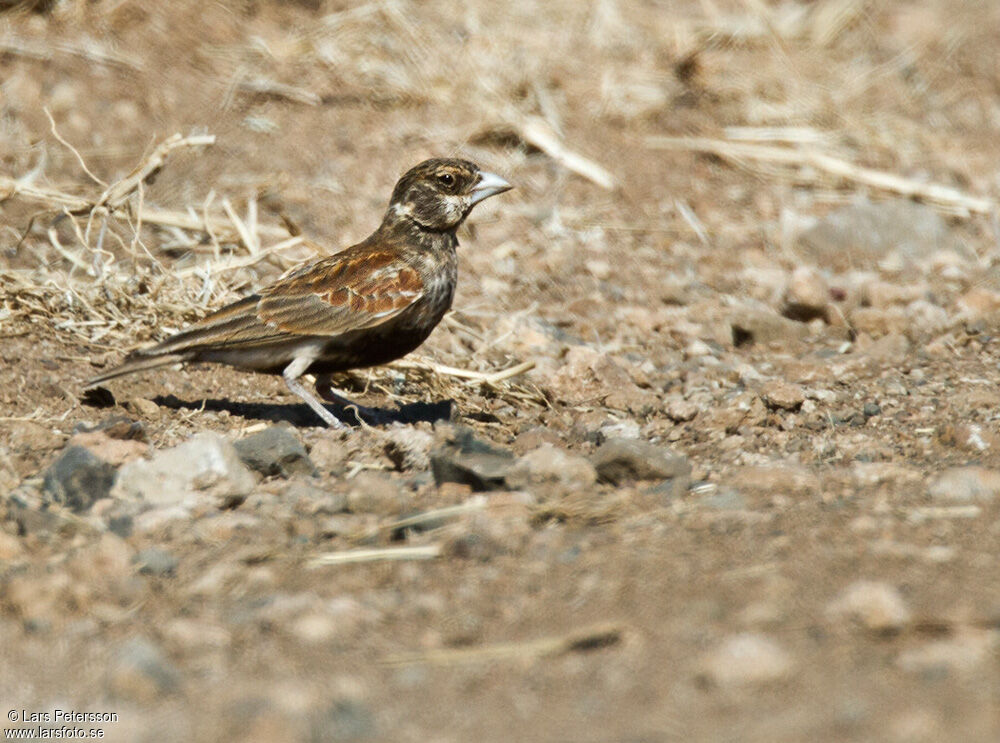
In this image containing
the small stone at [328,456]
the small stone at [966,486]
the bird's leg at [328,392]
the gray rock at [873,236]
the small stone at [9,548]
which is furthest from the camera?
the gray rock at [873,236]

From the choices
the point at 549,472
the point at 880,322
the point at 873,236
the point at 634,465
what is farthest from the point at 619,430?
the point at 873,236

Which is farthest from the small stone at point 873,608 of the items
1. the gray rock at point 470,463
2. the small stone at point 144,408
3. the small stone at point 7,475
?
the small stone at point 144,408

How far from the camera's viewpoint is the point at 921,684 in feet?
10.3

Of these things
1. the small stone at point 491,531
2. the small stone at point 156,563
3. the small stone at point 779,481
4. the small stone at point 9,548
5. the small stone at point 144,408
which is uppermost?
the small stone at point 779,481

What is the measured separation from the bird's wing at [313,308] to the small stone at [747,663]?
3151mm

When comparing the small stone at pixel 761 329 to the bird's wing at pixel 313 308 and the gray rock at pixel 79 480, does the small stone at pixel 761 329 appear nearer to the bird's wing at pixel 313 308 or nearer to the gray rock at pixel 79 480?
the bird's wing at pixel 313 308

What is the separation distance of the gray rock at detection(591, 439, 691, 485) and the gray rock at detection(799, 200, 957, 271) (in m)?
4.57

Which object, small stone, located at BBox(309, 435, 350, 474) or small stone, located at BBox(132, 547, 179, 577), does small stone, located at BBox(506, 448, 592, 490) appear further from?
small stone, located at BBox(132, 547, 179, 577)

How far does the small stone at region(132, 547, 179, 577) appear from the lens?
4.07m

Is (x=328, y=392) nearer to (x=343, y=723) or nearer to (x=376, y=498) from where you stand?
(x=376, y=498)

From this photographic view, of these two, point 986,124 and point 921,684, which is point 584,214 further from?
point 921,684

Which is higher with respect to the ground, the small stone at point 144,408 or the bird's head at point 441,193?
the bird's head at point 441,193

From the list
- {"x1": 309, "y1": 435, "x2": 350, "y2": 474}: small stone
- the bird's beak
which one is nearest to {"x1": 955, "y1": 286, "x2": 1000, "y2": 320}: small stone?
the bird's beak

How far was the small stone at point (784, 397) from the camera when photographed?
6.07m
